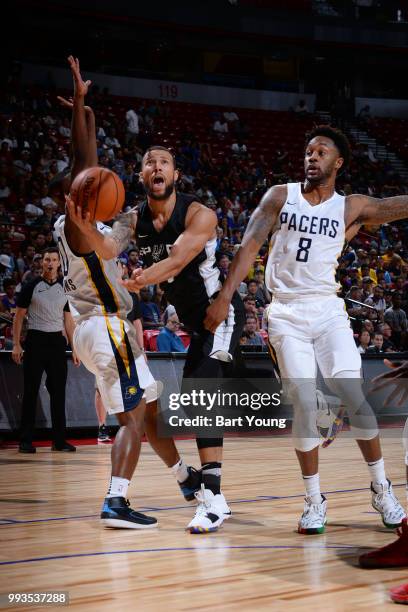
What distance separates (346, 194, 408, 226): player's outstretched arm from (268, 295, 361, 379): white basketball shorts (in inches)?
20.5

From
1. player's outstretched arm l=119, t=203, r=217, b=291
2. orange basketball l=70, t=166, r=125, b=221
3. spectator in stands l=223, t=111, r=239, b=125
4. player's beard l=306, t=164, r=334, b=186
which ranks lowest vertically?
player's outstretched arm l=119, t=203, r=217, b=291

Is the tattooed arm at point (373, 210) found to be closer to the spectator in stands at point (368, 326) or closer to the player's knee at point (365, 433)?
the player's knee at point (365, 433)

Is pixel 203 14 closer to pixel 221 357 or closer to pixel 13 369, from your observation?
pixel 13 369

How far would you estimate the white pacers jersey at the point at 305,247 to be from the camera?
5168 mm

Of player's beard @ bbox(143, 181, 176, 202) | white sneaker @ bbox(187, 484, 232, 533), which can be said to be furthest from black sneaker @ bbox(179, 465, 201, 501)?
player's beard @ bbox(143, 181, 176, 202)

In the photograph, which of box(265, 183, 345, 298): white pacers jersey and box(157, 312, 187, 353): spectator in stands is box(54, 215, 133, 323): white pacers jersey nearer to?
box(265, 183, 345, 298): white pacers jersey

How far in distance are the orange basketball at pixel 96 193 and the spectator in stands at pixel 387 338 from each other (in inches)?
389

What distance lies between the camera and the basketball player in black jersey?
5.25 meters

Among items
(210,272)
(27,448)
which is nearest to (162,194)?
(210,272)

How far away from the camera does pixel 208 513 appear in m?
5.09

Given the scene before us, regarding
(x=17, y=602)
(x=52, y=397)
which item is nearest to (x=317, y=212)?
(x=17, y=602)

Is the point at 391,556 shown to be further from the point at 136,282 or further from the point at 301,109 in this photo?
the point at 301,109

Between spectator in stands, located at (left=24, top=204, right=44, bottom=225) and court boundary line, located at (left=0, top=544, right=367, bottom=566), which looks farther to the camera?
spectator in stands, located at (left=24, top=204, right=44, bottom=225)

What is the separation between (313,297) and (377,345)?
894cm
